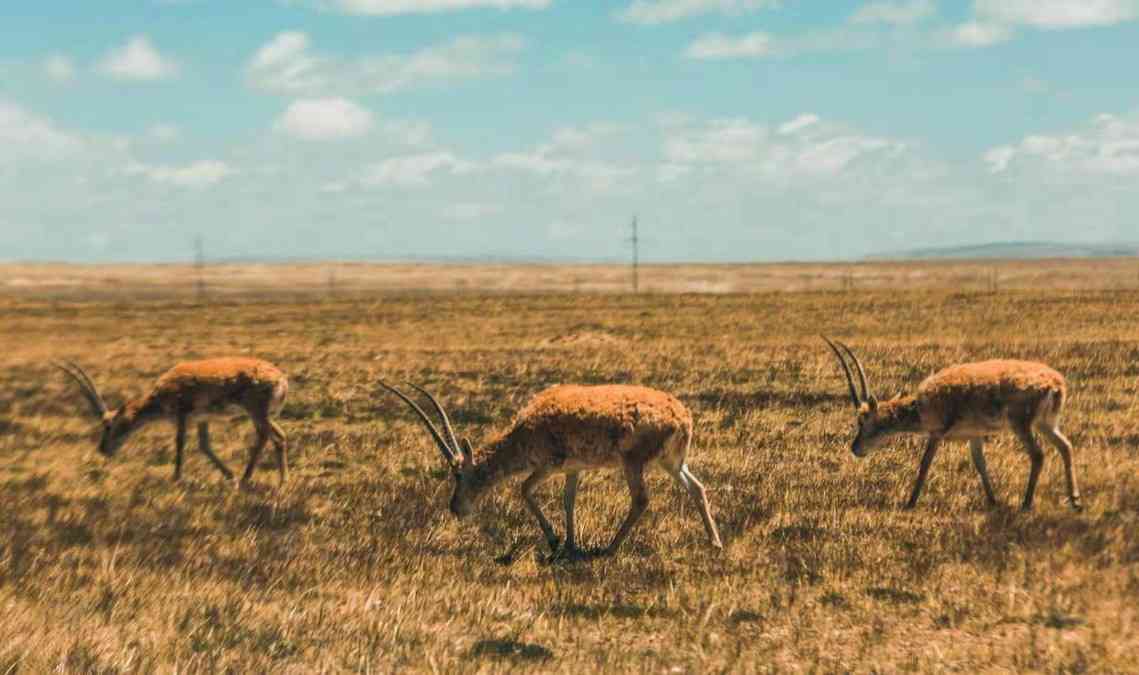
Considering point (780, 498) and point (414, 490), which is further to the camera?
point (414, 490)

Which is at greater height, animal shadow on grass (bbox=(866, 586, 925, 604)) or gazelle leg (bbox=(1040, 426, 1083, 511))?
gazelle leg (bbox=(1040, 426, 1083, 511))

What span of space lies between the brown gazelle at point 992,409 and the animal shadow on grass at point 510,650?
5.43m

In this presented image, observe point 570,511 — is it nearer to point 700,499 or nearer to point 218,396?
point 700,499

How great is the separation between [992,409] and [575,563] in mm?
5171

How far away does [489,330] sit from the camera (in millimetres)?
46469

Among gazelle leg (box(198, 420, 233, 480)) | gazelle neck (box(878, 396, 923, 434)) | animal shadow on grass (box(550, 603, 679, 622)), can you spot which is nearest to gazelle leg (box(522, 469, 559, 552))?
animal shadow on grass (box(550, 603, 679, 622))

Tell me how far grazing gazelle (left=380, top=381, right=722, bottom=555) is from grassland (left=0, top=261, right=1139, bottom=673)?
0.53 m

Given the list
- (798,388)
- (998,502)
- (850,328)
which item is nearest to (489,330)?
(850,328)

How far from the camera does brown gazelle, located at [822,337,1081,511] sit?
11.6m

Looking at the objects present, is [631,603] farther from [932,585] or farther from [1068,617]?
[1068,617]

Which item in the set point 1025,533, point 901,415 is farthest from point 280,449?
point 1025,533

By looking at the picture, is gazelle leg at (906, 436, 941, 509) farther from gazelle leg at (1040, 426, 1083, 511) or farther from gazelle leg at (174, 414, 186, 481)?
gazelle leg at (174, 414, 186, 481)

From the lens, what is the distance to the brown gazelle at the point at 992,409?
11.6 m

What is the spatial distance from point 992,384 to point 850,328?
3001 centimetres
